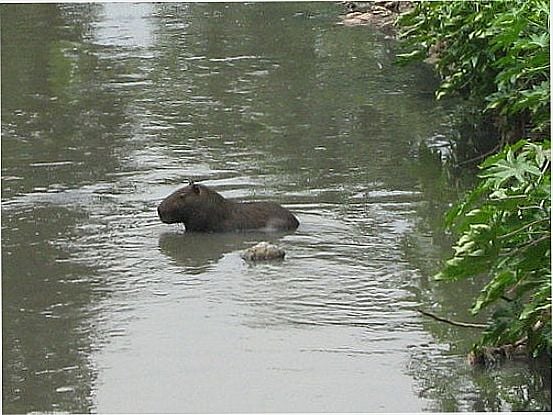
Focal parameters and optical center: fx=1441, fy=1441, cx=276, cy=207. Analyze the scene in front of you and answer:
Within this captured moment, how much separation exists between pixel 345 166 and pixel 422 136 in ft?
3.75

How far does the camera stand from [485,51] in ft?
27.9

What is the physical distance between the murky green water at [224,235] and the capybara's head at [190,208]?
0.10 meters

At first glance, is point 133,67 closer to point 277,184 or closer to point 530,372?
point 277,184

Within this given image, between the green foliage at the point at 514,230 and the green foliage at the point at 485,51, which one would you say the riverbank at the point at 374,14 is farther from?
the green foliage at the point at 514,230

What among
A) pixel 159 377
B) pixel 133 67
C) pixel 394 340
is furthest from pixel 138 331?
pixel 133 67

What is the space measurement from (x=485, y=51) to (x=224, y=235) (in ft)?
6.38

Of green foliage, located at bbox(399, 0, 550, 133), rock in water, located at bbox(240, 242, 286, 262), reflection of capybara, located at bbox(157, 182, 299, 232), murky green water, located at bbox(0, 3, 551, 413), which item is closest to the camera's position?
murky green water, located at bbox(0, 3, 551, 413)

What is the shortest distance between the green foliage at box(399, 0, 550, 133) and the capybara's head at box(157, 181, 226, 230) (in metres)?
1.66

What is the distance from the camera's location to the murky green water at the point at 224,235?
17.7 ft

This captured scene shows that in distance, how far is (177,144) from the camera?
10.2 metres

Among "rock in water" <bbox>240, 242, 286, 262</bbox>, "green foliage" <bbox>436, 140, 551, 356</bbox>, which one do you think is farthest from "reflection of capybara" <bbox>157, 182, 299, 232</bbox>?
"green foliage" <bbox>436, 140, 551, 356</bbox>

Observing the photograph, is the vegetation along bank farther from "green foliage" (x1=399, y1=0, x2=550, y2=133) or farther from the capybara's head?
the capybara's head

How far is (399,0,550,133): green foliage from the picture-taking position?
657 cm

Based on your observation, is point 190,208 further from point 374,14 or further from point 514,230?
point 374,14
